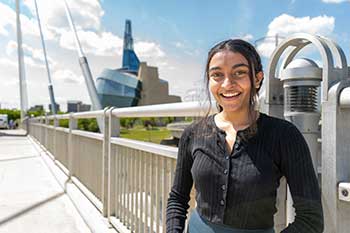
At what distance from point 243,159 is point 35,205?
395 centimetres

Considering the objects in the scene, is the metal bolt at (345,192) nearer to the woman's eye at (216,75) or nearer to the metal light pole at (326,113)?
the metal light pole at (326,113)

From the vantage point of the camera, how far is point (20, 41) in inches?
1201

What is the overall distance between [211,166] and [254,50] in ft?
1.35

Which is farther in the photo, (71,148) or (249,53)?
(71,148)

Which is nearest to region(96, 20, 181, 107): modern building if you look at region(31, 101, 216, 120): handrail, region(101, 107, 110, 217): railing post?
region(101, 107, 110, 217): railing post

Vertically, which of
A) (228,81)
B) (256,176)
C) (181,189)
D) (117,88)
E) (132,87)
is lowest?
(181,189)

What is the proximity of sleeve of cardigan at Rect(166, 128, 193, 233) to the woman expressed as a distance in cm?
2

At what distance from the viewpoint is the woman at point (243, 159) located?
38.7 inches

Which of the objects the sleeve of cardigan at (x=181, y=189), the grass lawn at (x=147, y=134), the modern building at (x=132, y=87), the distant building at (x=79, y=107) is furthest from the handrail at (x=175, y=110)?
the modern building at (x=132, y=87)

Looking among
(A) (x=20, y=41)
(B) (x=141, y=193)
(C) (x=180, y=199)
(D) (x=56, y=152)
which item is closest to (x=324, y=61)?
(C) (x=180, y=199)

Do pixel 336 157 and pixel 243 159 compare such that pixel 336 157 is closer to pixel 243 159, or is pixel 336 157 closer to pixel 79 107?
pixel 243 159

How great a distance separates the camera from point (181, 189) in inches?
52.9

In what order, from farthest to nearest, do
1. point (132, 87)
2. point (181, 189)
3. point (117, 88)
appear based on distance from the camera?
1. point (132, 87)
2. point (117, 88)
3. point (181, 189)

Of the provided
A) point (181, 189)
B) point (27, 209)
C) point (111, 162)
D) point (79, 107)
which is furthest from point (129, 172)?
point (79, 107)
